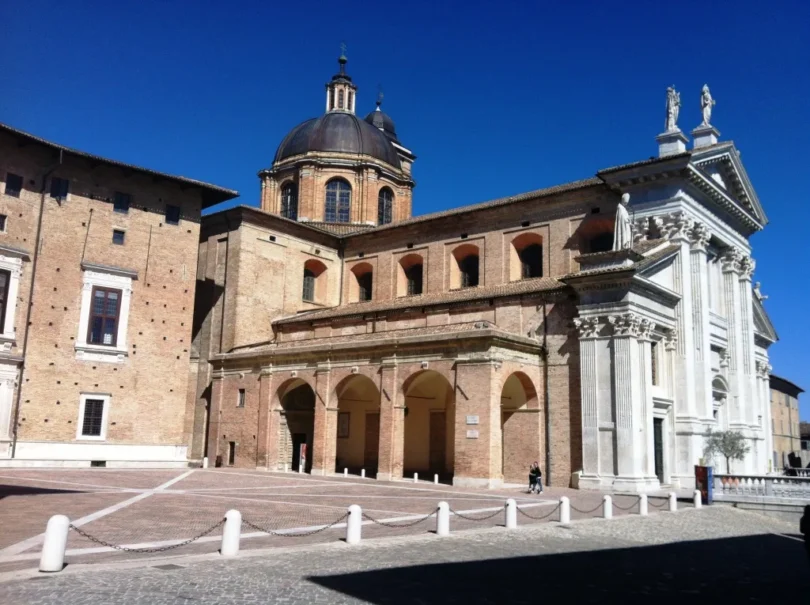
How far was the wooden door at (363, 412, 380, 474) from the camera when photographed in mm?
32469

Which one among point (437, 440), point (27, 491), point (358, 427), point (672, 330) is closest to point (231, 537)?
point (27, 491)

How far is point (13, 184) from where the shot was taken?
1093 inches

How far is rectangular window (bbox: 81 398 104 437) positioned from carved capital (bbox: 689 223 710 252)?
23.2 meters

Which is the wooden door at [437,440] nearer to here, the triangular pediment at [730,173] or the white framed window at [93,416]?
the white framed window at [93,416]

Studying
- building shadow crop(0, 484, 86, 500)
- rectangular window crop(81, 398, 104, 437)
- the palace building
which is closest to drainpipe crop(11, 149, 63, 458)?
the palace building

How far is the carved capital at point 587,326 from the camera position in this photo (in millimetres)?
25906

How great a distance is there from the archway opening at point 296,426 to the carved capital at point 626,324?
1270 centimetres

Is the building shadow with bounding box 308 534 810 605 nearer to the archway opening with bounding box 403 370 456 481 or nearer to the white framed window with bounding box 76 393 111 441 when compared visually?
the archway opening with bounding box 403 370 456 481

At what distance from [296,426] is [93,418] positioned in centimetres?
792

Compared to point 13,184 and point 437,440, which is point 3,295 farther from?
point 437,440

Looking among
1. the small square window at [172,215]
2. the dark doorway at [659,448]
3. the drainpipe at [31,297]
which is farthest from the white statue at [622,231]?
Result: the drainpipe at [31,297]

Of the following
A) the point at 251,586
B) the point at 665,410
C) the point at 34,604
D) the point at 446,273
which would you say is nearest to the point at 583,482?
the point at 665,410

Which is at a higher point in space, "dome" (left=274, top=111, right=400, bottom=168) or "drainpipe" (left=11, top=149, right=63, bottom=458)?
"dome" (left=274, top=111, right=400, bottom=168)

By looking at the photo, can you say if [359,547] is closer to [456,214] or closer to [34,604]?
[34,604]
